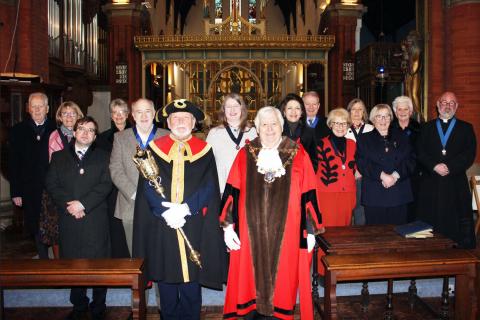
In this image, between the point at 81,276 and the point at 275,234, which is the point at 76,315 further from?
the point at 275,234

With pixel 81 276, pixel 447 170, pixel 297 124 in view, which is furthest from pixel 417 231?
pixel 81 276

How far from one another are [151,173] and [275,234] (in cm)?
99

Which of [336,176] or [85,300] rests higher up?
[336,176]

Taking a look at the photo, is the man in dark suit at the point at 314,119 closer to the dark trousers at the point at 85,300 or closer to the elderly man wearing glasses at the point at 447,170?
the elderly man wearing glasses at the point at 447,170

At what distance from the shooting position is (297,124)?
4312 mm

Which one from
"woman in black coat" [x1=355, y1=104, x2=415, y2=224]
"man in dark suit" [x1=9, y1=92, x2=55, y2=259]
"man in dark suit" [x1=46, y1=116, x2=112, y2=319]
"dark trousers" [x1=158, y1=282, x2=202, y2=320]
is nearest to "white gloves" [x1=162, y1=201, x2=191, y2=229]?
"dark trousers" [x1=158, y1=282, x2=202, y2=320]

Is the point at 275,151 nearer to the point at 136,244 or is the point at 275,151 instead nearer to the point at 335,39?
the point at 136,244

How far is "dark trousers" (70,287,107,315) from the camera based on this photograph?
146 inches

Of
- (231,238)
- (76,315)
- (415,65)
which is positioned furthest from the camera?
(415,65)

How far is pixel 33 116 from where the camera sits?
471 centimetres

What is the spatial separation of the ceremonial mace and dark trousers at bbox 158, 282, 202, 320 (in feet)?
0.68

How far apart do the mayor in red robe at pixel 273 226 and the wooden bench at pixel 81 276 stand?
69 cm

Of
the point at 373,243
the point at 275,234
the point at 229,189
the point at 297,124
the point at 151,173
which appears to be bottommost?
the point at 373,243

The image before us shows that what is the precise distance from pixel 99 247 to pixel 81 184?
0.54 m
